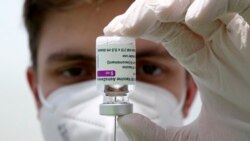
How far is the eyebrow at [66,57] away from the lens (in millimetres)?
1437

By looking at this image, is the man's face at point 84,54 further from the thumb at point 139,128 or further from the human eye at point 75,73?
the thumb at point 139,128

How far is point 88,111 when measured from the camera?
133 centimetres

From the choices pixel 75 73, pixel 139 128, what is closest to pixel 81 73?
pixel 75 73

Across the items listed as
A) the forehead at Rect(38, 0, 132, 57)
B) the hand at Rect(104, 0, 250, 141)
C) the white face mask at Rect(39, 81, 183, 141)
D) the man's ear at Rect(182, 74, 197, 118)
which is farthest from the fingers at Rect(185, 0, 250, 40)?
the man's ear at Rect(182, 74, 197, 118)

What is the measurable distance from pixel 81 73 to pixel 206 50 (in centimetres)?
65

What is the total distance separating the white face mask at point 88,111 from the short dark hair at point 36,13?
26 centimetres

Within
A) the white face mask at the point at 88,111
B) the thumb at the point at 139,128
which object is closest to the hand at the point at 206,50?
the thumb at the point at 139,128

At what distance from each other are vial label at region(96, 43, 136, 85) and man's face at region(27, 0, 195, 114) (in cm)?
60

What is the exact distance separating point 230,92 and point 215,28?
0.50 feet

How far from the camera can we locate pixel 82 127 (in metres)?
1.31

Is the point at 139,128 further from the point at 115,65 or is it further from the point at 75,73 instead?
the point at 75,73

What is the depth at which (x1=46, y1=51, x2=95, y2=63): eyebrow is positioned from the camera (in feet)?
4.71

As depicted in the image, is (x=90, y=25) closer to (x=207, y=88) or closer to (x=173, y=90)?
(x=173, y=90)

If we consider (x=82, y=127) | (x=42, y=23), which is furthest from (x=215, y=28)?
(x=42, y=23)
